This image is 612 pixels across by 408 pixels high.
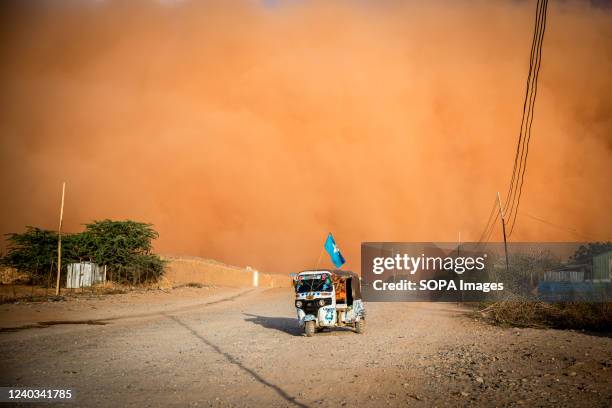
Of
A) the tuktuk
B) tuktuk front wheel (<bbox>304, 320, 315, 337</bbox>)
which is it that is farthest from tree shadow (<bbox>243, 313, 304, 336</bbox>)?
the tuktuk

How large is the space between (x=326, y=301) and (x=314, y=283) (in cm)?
81

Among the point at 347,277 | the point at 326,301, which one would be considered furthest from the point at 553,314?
the point at 326,301

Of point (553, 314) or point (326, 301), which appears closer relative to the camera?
point (326, 301)

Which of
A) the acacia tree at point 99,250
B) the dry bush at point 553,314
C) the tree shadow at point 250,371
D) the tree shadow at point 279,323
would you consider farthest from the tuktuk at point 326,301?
the acacia tree at point 99,250

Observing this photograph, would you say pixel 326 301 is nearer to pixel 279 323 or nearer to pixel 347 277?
pixel 347 277

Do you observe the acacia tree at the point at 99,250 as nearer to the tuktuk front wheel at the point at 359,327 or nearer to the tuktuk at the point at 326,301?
the tuktuk at the point at 326,301

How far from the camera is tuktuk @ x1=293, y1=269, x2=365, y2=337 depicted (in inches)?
607

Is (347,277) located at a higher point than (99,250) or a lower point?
lower

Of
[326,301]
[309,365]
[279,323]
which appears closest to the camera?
[309,365]

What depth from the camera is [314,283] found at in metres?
15.9

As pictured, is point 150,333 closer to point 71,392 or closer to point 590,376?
point 71,392

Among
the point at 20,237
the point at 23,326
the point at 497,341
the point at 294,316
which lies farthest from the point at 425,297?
the point at 20,237

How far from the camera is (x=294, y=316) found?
23875 mm

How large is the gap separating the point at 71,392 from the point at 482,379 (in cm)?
757
